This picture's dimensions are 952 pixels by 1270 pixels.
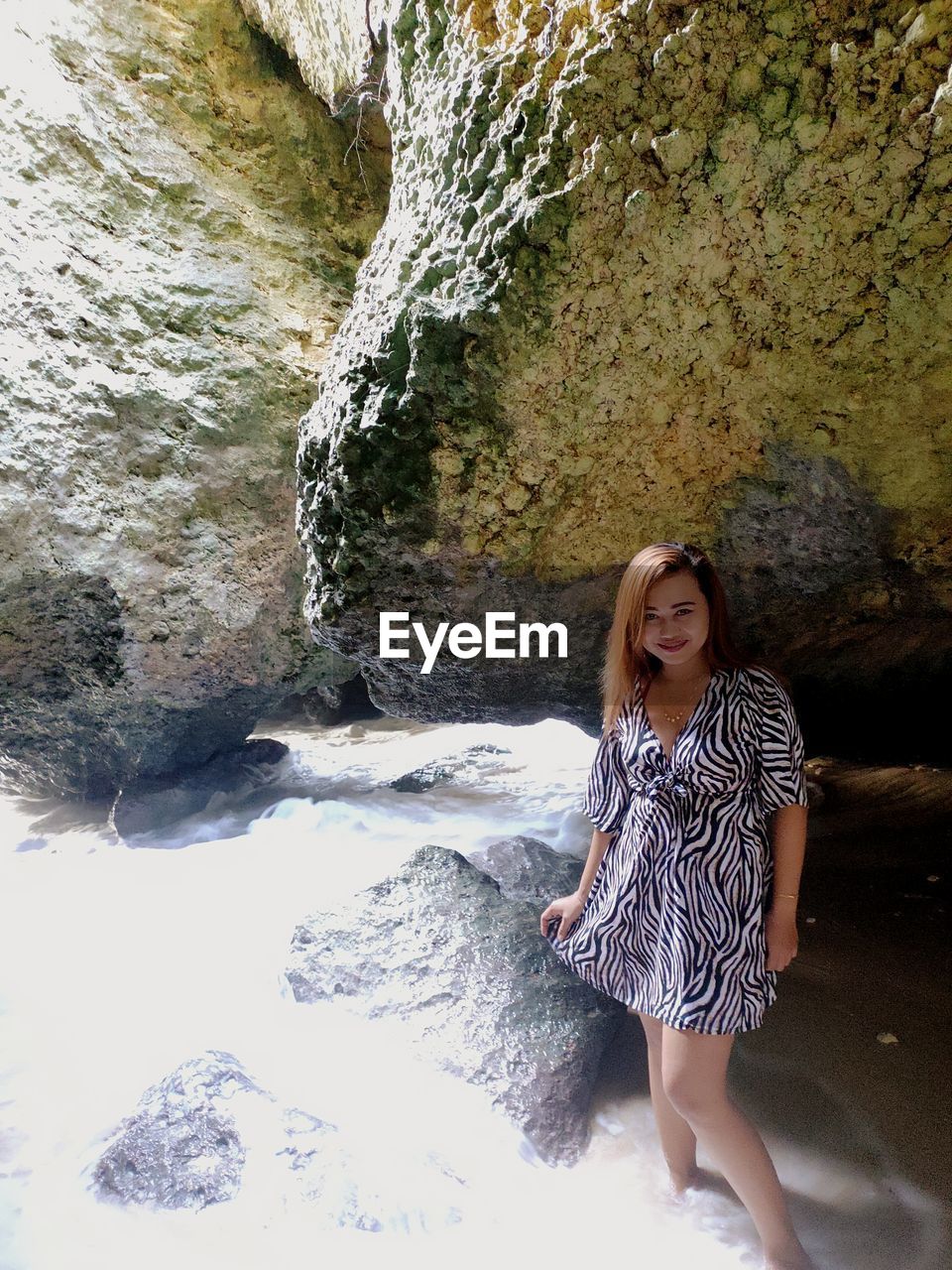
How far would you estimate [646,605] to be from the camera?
150 cm

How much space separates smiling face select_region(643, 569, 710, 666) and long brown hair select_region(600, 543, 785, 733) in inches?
0.5

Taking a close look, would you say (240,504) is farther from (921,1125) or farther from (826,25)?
(921,1125)

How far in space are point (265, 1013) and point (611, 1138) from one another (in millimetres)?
1094

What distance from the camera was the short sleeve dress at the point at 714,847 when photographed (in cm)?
141

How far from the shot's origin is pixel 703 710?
1.47m

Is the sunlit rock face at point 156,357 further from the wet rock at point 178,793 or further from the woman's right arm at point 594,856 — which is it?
the woman's right arm at point 594,856

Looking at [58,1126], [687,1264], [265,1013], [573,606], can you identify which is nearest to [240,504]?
[573,606]

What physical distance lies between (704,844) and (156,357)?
3407 millimetres

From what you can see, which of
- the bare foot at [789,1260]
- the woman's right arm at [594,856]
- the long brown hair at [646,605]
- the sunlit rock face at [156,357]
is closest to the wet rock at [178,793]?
the sunlit rock face at [156,357]

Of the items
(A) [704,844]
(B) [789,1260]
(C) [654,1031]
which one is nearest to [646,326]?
(A) [704,844]

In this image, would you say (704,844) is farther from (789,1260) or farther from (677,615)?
(789,1260)

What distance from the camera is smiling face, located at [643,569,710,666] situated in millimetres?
1487

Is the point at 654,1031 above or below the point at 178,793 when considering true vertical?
above

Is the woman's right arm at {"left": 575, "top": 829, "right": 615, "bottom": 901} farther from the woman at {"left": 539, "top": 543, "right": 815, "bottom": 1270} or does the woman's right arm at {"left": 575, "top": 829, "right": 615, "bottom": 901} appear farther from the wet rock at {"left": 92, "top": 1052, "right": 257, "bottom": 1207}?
the wet rock at {"left": 92, "top": 1052, "right": 257, "bottom": 1207}
